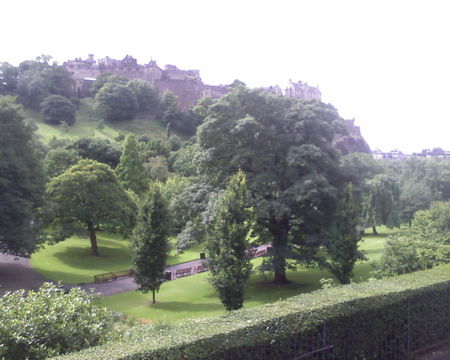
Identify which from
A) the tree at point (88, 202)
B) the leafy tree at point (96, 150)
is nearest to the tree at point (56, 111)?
the leafy tree at point (96, 150)

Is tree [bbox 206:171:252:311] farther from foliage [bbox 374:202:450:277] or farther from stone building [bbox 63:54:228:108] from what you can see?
A: stone building [bbox 63:54:228:108]

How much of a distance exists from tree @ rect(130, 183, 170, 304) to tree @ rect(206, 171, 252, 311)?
5120mm

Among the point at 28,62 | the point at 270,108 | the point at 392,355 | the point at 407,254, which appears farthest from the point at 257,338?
the point at 28,62

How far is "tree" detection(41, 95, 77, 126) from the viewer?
77.2 metres

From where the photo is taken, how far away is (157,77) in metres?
115

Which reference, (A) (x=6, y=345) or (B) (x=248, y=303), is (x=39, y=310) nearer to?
(A) (x=6, y=345)

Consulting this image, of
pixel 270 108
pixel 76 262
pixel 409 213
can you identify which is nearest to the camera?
pixel 270 108

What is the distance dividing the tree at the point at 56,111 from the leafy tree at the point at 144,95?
21.6 m

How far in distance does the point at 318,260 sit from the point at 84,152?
4013cm

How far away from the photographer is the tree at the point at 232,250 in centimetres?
1524

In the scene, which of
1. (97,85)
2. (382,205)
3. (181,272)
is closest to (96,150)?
(181,272)

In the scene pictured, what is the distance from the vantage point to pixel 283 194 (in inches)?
819

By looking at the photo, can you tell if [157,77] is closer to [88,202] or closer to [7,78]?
[7,78]

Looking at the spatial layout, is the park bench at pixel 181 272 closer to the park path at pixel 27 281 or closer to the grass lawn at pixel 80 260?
the park path at pixel 27 281
